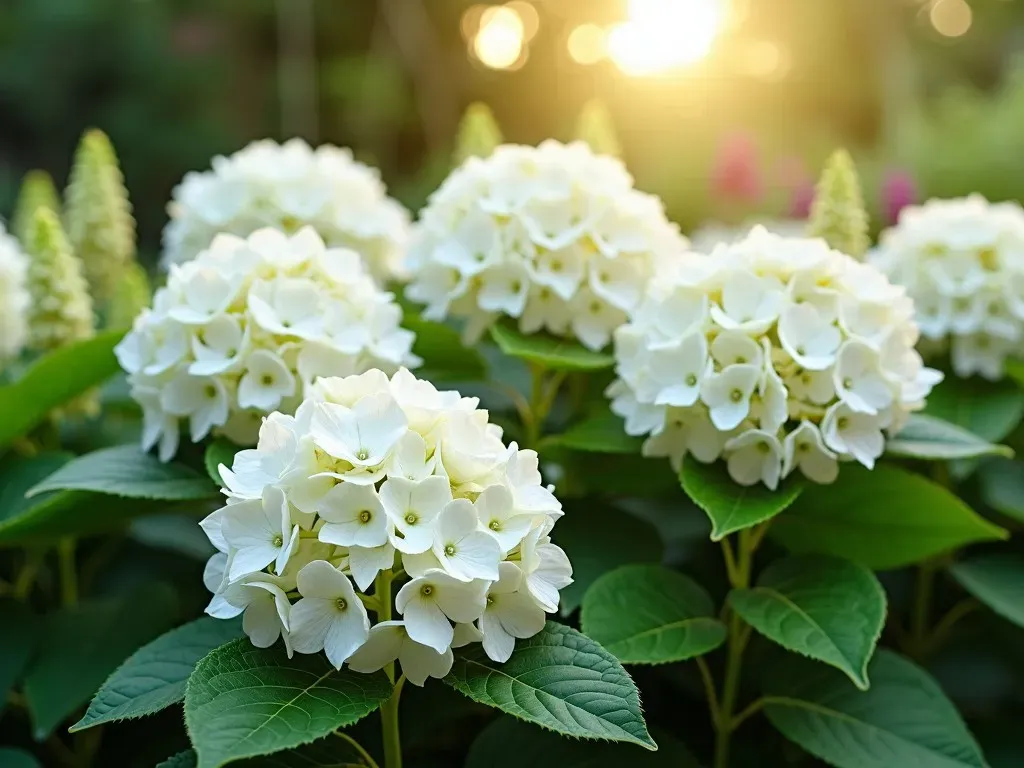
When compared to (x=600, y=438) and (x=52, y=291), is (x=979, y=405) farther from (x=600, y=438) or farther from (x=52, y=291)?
(x=52, y=291)

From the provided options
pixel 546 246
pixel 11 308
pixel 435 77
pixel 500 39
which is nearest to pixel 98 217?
pixel 11 308

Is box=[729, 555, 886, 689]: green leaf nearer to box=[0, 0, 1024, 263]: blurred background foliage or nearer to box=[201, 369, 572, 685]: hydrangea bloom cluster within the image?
box=[201, 369, 572, 685]: hydrangea bloom cluster

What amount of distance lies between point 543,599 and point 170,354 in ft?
1.71

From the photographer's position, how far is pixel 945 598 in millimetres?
1396

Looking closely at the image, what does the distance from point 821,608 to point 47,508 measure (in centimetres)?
78

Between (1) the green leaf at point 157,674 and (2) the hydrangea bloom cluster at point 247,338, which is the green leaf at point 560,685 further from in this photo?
(2) the hydrangea bloom cluster at point 247,338

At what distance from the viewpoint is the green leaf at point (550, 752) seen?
37.3 inches

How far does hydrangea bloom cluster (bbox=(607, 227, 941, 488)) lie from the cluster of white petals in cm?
93

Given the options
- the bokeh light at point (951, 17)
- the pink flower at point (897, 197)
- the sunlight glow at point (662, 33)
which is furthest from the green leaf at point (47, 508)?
the bokeh light at point (951, 17)

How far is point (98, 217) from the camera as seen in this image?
160 centimetres

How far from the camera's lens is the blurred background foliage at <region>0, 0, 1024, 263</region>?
Answer: 19.4 ft

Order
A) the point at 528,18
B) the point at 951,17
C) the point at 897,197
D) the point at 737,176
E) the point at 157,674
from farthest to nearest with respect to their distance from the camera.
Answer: the point at 951,17
the point at 528,18
the point at 737,176
the point at 897,197
the point at 157,674

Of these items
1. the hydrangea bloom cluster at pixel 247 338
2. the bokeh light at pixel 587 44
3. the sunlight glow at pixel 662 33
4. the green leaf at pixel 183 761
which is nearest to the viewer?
the green leaf at pixel 183 761

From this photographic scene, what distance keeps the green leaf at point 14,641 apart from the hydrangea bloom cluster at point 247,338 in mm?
291
